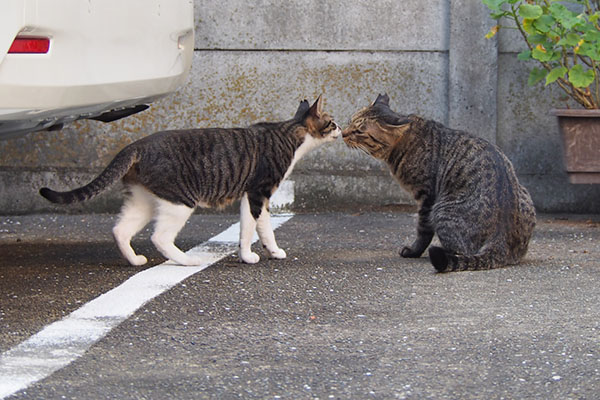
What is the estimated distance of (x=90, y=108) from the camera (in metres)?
3.76

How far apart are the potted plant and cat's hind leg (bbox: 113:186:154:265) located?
A: 8.44 ft

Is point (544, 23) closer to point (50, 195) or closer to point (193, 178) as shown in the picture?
point (193, 178)

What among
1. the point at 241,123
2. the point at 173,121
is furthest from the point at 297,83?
the point at 173,121

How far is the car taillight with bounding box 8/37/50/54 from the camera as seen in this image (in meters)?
3.20

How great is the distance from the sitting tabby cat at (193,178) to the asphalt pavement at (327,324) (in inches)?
→ 7.6

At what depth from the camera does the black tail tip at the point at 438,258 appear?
436cm

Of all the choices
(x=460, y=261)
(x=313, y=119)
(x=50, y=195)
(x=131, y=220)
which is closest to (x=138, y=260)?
(x=131, y=220)

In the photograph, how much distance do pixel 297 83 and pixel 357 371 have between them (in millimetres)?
3890

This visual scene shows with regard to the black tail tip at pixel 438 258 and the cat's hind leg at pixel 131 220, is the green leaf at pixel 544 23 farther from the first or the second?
the cat's hind leg at pixel 131 220

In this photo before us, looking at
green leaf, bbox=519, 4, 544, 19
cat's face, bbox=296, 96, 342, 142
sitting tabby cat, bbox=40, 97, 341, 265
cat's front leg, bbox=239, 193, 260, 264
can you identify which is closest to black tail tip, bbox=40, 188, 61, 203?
sitting tabby cat, bbox=40, 97, 341, 265

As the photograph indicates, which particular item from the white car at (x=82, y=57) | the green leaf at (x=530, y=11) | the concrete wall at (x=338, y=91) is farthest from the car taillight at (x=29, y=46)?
the green leaf at (x=530, y=11)

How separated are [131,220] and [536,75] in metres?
2.94

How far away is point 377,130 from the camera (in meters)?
5.04

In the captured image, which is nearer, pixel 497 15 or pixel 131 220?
pixel 131 220
